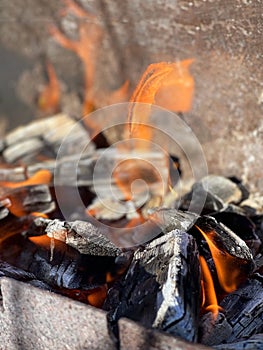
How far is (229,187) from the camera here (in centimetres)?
245

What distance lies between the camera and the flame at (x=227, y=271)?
5.79 ft

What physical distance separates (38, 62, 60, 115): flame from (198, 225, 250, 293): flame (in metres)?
1.73

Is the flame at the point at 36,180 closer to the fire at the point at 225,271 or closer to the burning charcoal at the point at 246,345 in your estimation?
the fire at the point at 225,271

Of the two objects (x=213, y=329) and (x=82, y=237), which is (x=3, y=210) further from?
(x=213, y=329)

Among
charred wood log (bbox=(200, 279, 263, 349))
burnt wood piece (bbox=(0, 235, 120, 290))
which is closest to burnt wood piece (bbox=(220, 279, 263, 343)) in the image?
charred wood log (bbox=(200, 279, 263, 349))

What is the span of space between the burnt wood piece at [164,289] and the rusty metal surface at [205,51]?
905 millimetres

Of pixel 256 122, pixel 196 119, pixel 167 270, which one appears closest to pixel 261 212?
pixel 256 122

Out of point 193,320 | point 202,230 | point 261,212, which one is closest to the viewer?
point 193,320

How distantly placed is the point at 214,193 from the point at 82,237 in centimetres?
79

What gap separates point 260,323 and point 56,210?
1088 millimetres

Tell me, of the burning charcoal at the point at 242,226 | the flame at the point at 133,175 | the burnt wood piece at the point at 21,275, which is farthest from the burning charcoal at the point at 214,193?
the burnt wood piece at the point at 21,275

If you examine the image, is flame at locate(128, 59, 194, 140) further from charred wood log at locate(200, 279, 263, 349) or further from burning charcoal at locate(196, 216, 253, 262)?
charred wood log at locate(200, 279, 263, 349)

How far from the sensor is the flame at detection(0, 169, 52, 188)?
246 centimetres

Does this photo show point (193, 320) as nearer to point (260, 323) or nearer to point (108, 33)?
point (260, 323)
